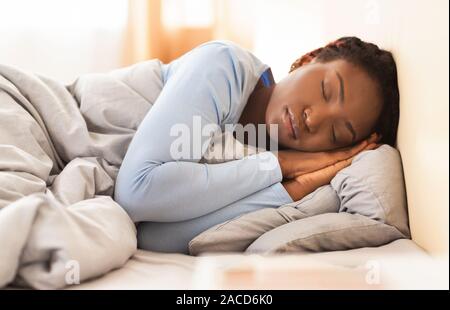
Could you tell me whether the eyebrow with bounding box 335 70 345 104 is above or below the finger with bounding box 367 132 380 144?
above

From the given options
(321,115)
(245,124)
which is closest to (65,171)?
(245,124)

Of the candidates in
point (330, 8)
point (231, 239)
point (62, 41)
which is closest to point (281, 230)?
point (231, 239)

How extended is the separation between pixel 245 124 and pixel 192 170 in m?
0.28

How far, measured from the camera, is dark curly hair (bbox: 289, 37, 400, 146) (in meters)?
1.05

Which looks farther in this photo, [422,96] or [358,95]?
[358,95]

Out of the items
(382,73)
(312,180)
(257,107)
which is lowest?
(312,180)

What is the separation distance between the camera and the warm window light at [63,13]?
1644 millimetres

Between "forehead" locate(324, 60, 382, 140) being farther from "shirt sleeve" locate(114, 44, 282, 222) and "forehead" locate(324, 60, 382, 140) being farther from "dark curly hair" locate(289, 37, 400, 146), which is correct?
"shirt sleeve" locate(114, 44, 282, 222)

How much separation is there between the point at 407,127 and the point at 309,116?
211 mm

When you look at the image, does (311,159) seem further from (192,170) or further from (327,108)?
(192,170)

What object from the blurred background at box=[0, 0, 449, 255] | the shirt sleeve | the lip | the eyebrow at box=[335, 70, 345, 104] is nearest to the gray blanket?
the shirt sleeve

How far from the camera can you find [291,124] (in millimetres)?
1084

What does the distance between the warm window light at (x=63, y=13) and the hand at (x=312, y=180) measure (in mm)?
1080
